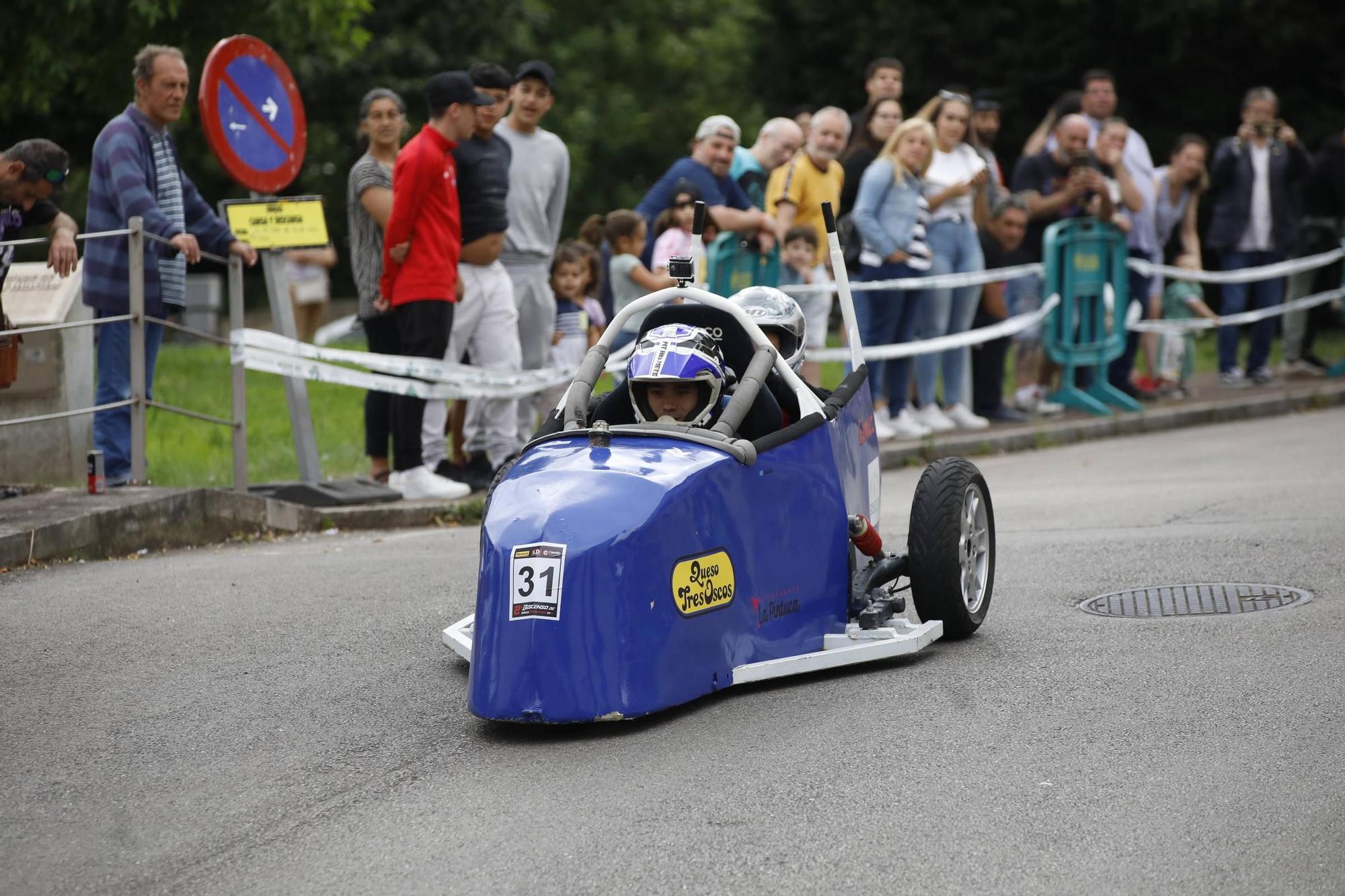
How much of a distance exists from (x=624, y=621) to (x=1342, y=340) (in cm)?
2151

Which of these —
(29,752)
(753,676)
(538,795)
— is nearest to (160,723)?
(29,752)

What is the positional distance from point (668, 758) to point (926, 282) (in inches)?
367

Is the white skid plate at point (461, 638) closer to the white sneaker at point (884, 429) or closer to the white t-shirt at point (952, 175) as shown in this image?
the white sneaker at point (884, 429)

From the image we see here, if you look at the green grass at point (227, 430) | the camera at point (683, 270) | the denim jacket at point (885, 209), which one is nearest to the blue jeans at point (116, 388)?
the green grass at point (227, 430)

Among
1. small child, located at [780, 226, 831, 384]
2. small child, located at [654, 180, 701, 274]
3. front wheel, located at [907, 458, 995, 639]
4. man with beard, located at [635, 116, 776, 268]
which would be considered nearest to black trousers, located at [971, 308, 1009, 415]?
small child, located at [780, 226, 831, 384]

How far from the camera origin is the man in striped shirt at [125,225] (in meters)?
10.6

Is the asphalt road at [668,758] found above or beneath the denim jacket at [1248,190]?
beneath

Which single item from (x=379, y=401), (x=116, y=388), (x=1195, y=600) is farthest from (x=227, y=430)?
(x=1195, y=600)

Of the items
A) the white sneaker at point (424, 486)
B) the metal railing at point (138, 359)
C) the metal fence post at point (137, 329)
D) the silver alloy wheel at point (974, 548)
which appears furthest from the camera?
the white sneaker at point (424, 486)

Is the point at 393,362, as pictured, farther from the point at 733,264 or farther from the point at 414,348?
the point at 733,264

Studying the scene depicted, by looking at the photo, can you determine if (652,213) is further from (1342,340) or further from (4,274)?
(1342,340)

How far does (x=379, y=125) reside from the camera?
12.0m

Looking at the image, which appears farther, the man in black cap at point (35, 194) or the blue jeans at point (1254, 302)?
the blue jeans at point (1254, 302)

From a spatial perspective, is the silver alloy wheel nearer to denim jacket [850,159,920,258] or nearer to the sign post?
the sign post
